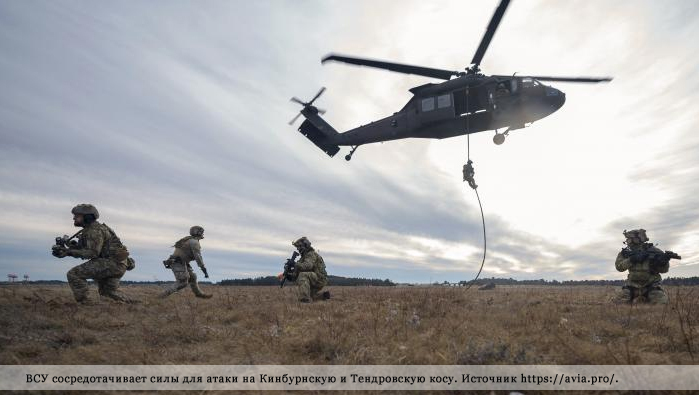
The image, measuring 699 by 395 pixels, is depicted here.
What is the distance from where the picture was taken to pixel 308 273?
11016 millimetres

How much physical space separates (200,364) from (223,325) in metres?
2.37

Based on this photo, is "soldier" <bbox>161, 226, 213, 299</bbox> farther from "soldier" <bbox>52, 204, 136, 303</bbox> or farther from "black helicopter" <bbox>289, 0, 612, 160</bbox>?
"black helicopter" <bbox>289, 0, 612, 160</bbox>

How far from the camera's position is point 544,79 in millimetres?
12906

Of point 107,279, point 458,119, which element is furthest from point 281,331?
point 458,119

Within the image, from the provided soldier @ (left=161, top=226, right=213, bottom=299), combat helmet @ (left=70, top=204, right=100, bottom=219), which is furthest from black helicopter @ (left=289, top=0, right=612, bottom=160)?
combat helmet @ (left=70, top=204, right=100, bottom=219)

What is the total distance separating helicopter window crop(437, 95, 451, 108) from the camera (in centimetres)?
1404

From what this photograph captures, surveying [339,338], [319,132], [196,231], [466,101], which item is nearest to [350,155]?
[319,132]

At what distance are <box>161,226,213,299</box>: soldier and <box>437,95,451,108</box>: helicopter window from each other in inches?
396

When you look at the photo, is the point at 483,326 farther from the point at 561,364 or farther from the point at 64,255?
the point at 64,255

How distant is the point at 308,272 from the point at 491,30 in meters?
10.0

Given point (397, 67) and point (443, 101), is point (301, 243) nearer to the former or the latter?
point (397, 67)

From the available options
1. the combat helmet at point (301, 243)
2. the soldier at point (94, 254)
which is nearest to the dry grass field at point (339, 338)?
the soldier at point (94, 254)
